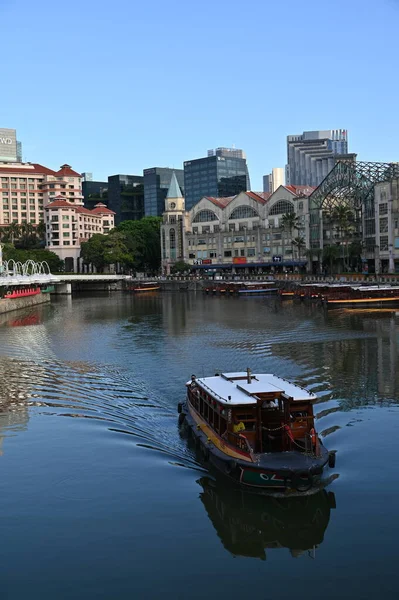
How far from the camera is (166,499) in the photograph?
25.1 meters

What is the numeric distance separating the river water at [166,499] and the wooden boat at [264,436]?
767mm

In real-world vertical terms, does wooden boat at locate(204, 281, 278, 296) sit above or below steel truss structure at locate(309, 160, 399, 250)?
below

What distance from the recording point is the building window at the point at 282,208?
7215 inches

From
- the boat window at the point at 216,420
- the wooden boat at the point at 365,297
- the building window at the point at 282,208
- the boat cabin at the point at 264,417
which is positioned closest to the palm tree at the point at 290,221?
the building window at the point at 282,208

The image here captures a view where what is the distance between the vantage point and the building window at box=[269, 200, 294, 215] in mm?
183250

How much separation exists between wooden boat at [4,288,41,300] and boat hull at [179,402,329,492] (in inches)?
3609

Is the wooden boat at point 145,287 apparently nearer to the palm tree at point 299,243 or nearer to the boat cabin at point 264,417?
the palm tree at point 299,243

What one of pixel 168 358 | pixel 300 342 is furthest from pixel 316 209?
pixel 168 358

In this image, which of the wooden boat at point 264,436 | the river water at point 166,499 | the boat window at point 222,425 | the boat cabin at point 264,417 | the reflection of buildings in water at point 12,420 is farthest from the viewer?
the reflection of buildings in water at point 12,420

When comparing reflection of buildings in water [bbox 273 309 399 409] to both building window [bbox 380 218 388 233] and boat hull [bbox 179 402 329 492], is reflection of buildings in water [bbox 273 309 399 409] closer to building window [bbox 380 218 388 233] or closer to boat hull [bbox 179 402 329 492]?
boat hull [bbox 179 402 329 492]

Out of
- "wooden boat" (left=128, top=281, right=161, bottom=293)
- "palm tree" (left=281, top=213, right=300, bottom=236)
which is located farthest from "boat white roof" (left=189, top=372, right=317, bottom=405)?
"wooden boat" (left=128, top=281, right=161, bottom=293)

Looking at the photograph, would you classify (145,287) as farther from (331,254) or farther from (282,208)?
(331,254)

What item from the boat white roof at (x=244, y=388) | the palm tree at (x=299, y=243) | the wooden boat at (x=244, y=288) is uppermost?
the palm tree at (x=299, y=243)

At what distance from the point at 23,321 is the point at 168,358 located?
43917mm
